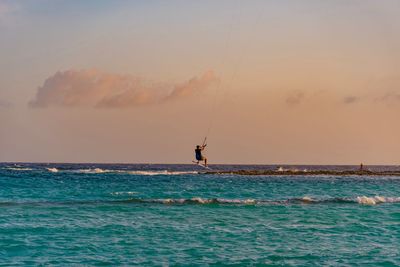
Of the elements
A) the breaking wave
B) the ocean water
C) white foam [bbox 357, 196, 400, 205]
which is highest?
white foam [bbox 357, 196, 400, 205]

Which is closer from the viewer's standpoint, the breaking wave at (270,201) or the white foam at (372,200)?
the breaking wave at (270,201)

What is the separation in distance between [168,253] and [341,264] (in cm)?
603

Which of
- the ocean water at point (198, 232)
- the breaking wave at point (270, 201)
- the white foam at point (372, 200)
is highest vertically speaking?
the white foam at point (372, 200)

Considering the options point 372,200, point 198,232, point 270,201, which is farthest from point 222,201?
point 198,232

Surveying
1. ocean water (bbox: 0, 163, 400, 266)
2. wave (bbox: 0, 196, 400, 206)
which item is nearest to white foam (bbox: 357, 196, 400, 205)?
wave (bbox: 0, 196, 400, 206)

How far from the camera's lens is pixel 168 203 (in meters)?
37.6

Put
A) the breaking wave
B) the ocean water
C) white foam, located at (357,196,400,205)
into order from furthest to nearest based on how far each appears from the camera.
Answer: white foam, located at (357,196,400,205) → the breaking wave → the ocean water

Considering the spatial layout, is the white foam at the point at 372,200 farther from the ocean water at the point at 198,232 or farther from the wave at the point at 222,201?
the ocean water at the point at 198,232

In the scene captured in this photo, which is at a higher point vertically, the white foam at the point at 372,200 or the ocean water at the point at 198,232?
the white foam at the point at 372,200

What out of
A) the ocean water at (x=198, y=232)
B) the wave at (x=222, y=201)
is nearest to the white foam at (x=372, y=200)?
the wave at (x=222, y=201)

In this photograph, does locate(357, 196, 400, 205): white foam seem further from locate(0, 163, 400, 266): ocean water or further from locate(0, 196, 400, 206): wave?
locate(0, 163, 400, 266): ocean water

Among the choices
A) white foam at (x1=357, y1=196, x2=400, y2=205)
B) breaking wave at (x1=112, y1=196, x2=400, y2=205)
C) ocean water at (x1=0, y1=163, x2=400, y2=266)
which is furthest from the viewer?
white foam at (x1=357, y1=196, x2=400, y2=205)

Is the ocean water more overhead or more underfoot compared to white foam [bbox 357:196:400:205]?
more underfoot

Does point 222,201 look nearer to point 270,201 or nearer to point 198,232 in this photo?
point 270,201
